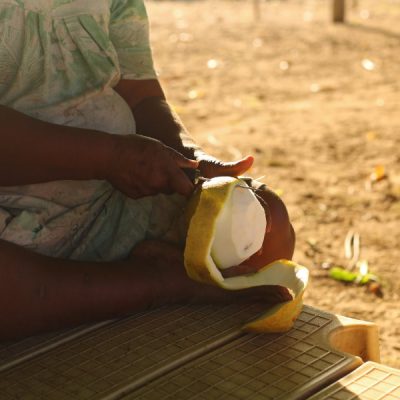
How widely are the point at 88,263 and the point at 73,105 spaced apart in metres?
0.41

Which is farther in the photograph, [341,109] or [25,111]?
[341,109]

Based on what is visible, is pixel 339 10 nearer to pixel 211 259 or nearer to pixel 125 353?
pixel 211 259

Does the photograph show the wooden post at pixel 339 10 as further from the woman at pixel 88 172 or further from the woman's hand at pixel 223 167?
the woman's hand at pixel 223 167

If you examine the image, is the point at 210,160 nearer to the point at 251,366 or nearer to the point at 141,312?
the point at 141,312

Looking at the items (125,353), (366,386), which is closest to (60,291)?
(125,353)

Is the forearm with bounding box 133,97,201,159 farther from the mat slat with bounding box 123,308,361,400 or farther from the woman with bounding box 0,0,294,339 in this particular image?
the mat slat with bounding box 123,308,361,400

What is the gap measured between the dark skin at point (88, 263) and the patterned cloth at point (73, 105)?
0.33 ft

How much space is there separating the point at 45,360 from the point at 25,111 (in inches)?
25.2

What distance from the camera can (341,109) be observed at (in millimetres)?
5320

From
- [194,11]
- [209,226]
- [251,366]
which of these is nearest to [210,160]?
[209,226]

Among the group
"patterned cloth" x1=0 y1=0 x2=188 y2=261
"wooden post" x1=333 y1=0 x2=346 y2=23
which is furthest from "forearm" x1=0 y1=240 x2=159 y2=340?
"wooden post" x1=333 y1=0 x2=346 y2=23

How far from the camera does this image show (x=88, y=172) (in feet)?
6.42

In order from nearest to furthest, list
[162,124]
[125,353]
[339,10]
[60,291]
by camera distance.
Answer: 1. [125,353]
2. [60,291]
3. [162,124]
4. [339,10]

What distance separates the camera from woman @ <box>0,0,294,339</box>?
1.91 m
